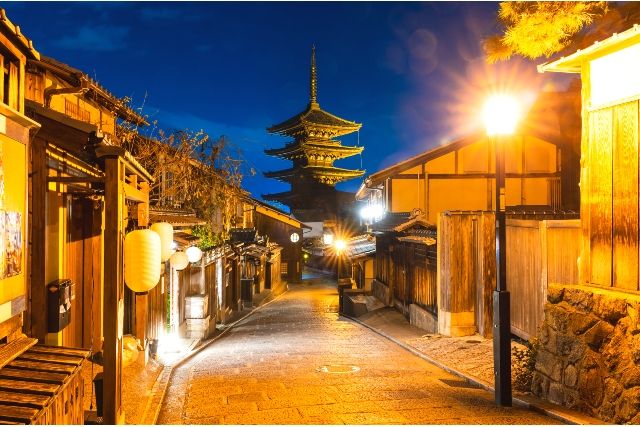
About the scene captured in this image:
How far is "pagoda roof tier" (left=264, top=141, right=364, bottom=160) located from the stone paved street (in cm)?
4596

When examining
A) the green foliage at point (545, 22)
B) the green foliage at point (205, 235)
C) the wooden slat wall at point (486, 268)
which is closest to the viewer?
the green foliage at point (545, 22)

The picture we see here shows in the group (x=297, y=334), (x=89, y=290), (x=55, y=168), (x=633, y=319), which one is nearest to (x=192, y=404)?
(x=89, y=290)

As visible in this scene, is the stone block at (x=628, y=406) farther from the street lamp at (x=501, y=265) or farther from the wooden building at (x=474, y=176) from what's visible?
the wooden building at (x=474, y=176)

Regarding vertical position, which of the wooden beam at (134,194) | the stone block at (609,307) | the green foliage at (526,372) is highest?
the wooden beam at (134,194)

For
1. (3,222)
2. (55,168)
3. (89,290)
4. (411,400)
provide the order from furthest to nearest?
(89,290)
(411,400)
(55,168)
(3,222)

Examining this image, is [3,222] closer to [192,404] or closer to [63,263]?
[63,263]

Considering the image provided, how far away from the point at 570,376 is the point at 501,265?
204 cm

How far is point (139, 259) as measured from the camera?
8.69 metres

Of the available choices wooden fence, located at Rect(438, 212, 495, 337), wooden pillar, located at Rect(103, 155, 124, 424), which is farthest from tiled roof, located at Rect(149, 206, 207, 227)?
wooden fence, located at Rect(438, 212, 495, 337)

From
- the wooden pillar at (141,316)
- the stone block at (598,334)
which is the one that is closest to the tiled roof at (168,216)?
the wooden pillar at (141,316)

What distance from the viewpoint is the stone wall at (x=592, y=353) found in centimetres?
696

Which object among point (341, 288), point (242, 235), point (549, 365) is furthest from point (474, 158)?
point (549, 365)

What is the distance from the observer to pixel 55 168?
8.34 metres

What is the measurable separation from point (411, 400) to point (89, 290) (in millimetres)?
6761
